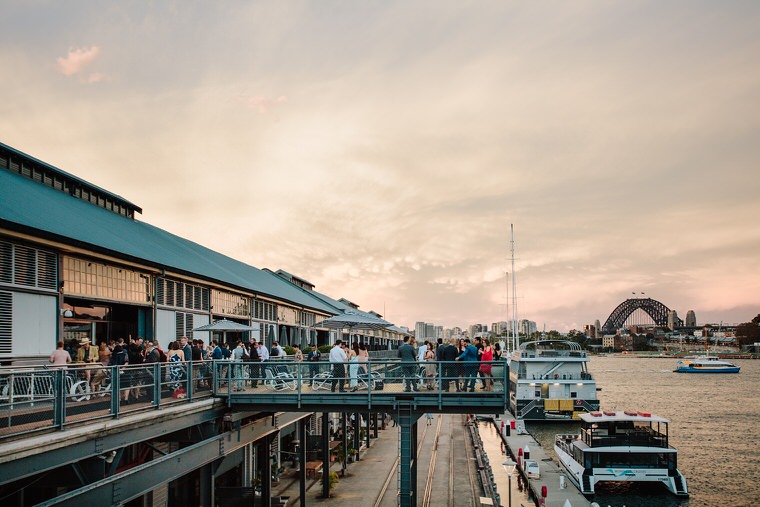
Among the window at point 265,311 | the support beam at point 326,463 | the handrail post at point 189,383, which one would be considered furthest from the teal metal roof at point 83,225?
the support beam at point 326,463

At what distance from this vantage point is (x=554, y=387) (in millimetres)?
76938

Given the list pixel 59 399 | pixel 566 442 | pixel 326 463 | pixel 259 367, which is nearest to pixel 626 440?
pixel 566 442

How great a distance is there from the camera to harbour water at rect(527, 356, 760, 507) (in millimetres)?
42562

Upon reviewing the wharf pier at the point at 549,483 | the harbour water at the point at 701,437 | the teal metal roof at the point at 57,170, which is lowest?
the harbour water at the point at 701,437

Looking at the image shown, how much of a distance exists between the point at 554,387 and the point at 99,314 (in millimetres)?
63733

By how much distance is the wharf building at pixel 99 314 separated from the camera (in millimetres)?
13555

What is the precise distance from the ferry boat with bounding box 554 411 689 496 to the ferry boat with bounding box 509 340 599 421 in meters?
33.0

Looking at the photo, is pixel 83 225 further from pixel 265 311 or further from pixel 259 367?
pixel 265 311

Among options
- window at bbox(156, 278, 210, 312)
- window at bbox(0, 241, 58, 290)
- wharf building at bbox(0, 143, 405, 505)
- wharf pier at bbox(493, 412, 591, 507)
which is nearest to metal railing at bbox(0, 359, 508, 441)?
wharf building at bbox(0, 143, 405, 505)

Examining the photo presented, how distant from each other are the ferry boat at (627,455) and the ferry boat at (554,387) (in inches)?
1298

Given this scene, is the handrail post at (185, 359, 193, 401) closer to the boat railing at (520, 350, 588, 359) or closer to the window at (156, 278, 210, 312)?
the window at (156, 278, 210, 312)

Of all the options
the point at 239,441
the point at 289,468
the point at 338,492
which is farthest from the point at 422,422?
the point at 239,441

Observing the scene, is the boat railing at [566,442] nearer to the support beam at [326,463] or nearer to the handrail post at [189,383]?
the support beam at [326,463]

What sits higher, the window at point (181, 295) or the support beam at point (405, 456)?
the window at point (181, 295)
